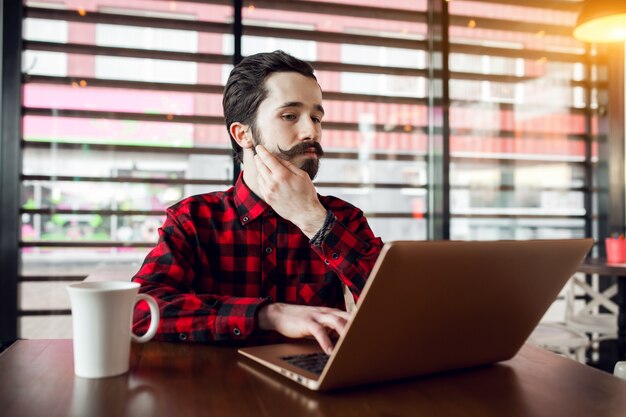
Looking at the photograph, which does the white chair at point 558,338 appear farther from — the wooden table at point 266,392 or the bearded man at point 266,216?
the wooden table at point 266,392

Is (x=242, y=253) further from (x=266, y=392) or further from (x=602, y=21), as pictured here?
(x=602, y=21)

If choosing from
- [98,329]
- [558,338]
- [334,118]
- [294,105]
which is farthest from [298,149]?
[334,118]

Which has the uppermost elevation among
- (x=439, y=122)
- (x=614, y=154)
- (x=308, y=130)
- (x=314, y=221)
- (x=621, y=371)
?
(x=439, y=122)

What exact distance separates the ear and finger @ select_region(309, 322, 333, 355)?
0.76 m

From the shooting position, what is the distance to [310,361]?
0.81 meters

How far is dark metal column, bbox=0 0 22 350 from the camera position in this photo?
3.25 m

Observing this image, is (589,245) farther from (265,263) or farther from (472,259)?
(265,263)

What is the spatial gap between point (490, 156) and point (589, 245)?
342cm

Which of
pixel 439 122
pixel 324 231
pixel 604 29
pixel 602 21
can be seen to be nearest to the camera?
pixel 324 231

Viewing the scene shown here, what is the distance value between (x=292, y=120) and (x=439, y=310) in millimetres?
851

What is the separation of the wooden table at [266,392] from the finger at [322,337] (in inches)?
4.1

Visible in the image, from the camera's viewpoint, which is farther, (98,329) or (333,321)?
(333,321)

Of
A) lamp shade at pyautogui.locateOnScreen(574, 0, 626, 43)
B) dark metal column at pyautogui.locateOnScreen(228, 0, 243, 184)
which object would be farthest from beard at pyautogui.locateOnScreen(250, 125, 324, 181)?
lamp shade at pyautogui.locateOnScreen(574, 0, 626, 43)

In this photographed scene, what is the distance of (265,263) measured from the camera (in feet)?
4.78
